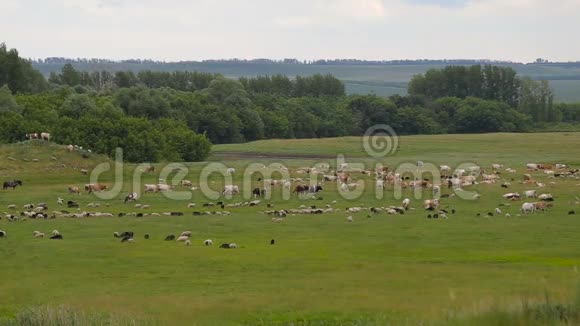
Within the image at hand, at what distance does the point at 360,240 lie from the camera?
32.1 meters

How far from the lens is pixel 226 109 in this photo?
4606 inches

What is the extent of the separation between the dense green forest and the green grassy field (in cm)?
2863

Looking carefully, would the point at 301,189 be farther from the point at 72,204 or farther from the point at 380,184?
the point at 72,204

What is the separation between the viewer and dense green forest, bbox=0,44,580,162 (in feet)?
249

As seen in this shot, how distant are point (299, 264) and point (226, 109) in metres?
90.7

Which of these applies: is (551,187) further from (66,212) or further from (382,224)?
(66,212)

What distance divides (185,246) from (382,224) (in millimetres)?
8479

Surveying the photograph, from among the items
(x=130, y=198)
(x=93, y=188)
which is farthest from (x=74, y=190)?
(x=130, y=198)

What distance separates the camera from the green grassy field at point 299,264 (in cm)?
2088

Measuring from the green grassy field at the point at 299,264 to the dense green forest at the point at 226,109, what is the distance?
2863 centimetres

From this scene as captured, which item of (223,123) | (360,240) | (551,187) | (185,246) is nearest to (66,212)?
(185,246)

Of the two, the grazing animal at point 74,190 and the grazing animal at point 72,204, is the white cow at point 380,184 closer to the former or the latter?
the grazing animal at point 74,190

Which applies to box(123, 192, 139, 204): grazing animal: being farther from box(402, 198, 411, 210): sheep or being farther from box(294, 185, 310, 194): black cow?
box(402, 198, 411, 210): sheep

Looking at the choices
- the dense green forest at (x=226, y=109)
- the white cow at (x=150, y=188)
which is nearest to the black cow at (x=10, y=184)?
the white cow at (x=150, y=188)
